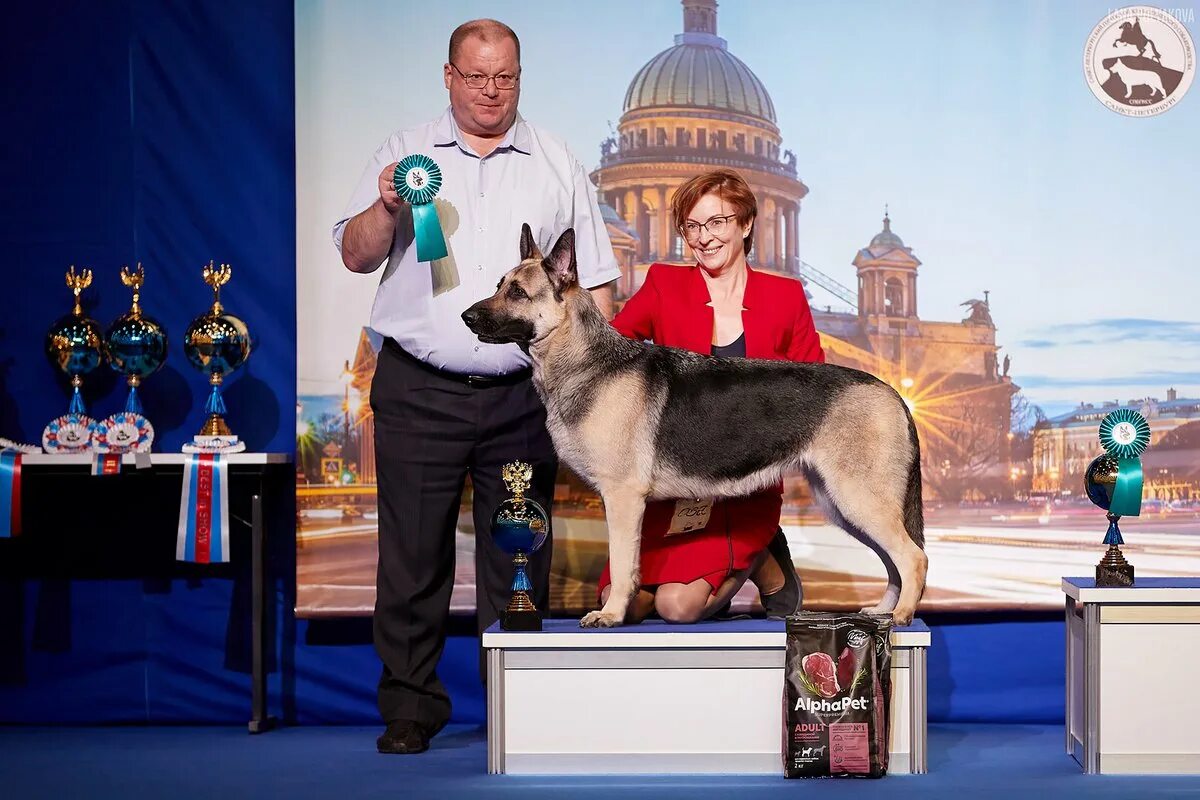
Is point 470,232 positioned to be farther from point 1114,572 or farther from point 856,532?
point 1114,572

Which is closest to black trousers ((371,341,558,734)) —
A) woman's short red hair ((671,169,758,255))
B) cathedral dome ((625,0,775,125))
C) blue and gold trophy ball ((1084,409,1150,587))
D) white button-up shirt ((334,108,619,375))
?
white button-up shirt ((334,108,619,375))

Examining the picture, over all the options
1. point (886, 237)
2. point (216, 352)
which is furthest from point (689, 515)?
point (216, 352)

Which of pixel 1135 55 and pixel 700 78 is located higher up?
pixel 1135 55

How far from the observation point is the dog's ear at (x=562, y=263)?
3.76 meters

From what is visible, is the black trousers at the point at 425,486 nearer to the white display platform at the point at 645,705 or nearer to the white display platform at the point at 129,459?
the white display platform at the point at 129,459

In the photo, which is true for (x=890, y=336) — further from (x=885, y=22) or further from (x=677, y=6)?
(x=677, y=6)

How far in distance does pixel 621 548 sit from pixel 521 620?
1.26ft

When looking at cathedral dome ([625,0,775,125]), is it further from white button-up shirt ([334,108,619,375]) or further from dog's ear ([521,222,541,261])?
dog's ear ([521,222,541,261])

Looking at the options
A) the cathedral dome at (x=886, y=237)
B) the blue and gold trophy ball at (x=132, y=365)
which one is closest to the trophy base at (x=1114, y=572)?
the cathedral dome at (x=886, y=237)

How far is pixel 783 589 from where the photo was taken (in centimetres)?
467

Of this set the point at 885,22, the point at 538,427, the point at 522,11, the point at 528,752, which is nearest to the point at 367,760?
the point at 528,752

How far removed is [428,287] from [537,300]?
2.13ft

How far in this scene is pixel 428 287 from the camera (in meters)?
4.33

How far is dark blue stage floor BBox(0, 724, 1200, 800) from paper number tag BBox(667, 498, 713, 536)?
0.94 meters
